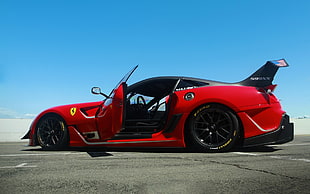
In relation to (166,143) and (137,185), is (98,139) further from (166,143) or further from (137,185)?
(137,185)

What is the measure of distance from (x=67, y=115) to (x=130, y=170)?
102 inches

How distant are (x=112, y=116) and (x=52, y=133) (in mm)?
1521

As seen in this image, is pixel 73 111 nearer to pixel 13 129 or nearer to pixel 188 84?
pixel 188 84

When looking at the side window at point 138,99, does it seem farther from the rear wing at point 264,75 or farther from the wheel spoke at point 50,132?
the rear wing at point 264,75

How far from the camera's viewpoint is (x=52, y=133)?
5.05 meters

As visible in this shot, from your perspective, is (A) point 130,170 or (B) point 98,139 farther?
(B) point 98,139

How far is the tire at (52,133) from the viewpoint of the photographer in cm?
492

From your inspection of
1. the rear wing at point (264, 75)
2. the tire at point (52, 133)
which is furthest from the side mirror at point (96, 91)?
the rear wing at point (264, 75)

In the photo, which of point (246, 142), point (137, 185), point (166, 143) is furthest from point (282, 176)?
point (166, 143)

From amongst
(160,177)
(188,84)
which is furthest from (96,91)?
(160,177)

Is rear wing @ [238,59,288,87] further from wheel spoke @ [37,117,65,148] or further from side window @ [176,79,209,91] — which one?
wheel spoke @ [37,117,65,148]

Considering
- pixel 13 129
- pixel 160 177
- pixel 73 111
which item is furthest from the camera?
pixel 13 129

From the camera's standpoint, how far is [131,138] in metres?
4.46

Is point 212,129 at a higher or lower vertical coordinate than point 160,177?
higher
